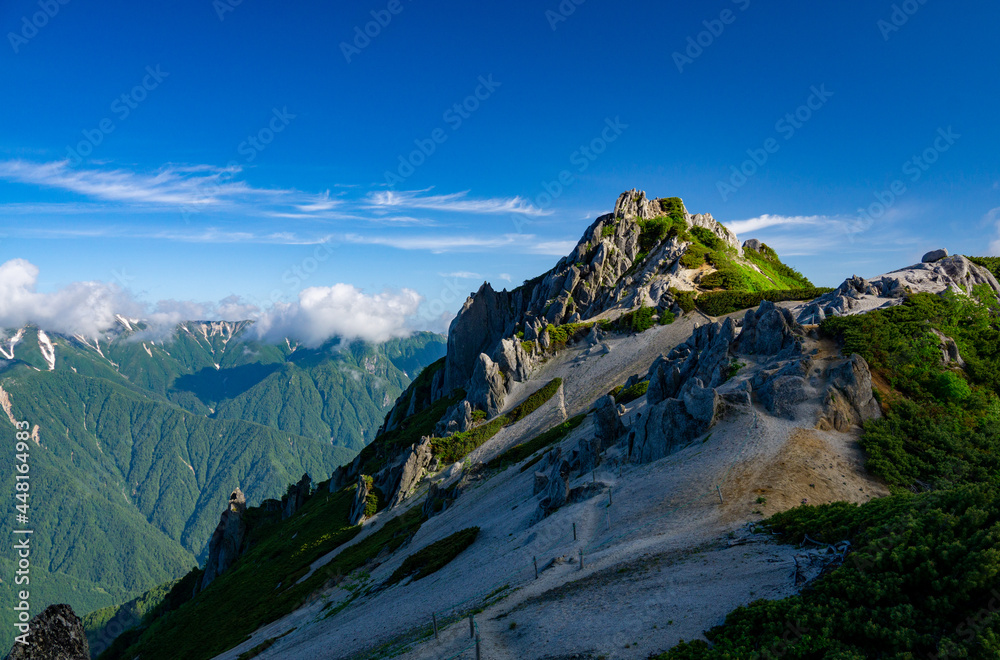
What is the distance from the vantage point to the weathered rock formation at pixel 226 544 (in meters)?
86.2

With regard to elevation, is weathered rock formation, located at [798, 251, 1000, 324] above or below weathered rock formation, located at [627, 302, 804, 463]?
above

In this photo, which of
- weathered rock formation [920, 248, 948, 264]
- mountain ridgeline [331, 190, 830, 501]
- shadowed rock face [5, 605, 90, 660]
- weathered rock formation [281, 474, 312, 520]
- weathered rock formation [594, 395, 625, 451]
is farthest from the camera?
weathered rock formation [281, 474, 312, 520]

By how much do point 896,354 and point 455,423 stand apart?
5102cm

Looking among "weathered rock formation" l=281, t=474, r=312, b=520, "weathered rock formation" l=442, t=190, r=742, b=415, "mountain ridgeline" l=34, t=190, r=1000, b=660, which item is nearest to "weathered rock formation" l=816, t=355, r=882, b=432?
"mountain ridgeline" l=34, t=190, r=1000, b=660

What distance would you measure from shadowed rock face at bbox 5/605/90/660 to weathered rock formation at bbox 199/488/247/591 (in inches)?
3550

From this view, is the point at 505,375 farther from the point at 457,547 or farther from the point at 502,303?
the point at 457,547

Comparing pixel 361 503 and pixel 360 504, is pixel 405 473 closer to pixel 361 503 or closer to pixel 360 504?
pixel 361 503

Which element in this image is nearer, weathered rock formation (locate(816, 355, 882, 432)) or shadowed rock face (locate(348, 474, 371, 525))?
weathered rock formation (locate(816, 355, 882, 432))

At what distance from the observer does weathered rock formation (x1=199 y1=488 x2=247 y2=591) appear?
86.2 meters

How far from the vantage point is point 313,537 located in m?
65.2

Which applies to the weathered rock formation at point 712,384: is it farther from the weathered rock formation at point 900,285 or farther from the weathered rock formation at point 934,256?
the weathered rock formation at point 934,256

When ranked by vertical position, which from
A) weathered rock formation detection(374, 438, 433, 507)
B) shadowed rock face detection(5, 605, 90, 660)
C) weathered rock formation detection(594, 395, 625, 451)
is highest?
shadowed rock face detection(5, 605, 90, 660)

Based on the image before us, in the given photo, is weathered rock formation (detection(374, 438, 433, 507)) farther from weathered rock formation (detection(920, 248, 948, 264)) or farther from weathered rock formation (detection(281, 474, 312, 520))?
weathered rock formation (detection(920, 248, 948, 264))

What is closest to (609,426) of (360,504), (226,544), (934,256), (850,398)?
(850,398)
